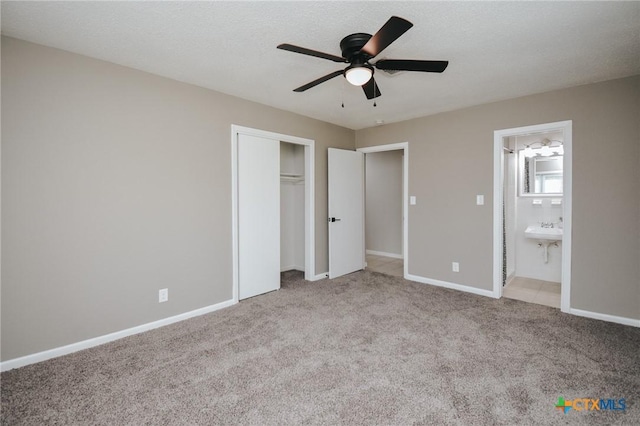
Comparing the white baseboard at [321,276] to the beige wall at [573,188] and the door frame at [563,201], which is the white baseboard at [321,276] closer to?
the beige wall at [573,188]

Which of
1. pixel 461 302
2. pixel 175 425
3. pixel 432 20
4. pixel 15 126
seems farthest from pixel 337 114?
pixel 175 425

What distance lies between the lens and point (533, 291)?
160 inches

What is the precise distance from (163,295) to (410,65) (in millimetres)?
2983

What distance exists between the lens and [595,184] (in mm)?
3092

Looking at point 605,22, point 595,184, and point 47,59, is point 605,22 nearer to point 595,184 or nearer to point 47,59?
point 595,184

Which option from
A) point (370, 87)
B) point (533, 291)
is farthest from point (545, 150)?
point (370, 87)

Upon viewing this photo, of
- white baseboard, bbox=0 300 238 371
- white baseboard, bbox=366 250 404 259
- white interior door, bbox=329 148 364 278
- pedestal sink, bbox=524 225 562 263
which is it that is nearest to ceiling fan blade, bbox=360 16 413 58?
white interior door, bbox=329 148 364 278

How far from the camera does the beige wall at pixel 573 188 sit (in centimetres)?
295

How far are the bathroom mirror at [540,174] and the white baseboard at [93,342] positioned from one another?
482cm

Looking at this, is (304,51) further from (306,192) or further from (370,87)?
(306,192)

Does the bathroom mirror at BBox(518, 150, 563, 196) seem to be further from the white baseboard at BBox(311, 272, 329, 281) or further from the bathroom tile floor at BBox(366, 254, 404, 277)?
the white baseboard at BBox(311, 272, 329, 281)

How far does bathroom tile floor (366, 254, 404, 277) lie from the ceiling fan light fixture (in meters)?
3.47

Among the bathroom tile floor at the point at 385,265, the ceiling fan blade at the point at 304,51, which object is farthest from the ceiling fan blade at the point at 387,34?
the bathroom tile floor at the point at 385,265

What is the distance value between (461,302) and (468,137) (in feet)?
6.86
